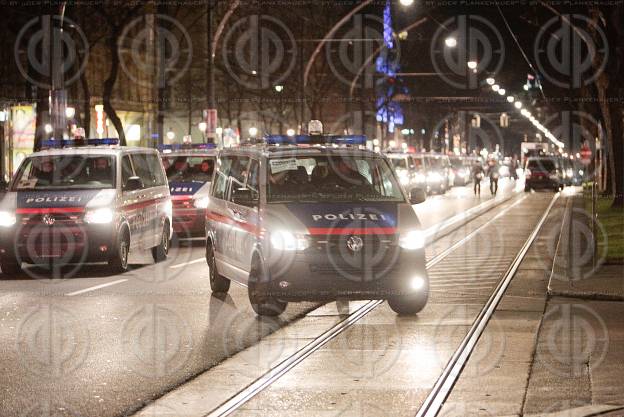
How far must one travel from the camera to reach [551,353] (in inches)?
456

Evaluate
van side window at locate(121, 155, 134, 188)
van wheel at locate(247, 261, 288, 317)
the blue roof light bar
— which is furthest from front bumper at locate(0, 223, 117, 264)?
van wheel at locate(247, 261, 288, 317)

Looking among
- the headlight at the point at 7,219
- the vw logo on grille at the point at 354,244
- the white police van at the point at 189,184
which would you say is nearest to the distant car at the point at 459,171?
the white police van at the point at 189,184

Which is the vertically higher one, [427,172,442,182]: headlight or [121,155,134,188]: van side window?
[121,155,134,188]: van side window

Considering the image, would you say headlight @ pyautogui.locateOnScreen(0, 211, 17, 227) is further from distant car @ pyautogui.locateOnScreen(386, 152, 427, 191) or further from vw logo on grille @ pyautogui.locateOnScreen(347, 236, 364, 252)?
distant car @ pyautogui.locateOnScreen(386, 152, 427, 191)

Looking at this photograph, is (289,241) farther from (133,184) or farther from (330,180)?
(133,184)

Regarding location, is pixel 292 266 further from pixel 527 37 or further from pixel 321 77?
pixel 321 77

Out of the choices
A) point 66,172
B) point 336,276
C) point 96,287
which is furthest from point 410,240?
point 66,172

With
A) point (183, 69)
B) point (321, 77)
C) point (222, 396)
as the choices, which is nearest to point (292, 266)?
point (222, 396)

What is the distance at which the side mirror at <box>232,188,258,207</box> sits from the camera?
1445 cm

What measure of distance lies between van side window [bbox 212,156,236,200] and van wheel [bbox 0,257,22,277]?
387cm

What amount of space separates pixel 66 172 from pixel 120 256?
156cm

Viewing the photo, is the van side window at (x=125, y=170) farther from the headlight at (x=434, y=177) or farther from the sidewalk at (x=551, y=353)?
the headlight at (x=434, y=177)

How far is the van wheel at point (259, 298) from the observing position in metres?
13.9

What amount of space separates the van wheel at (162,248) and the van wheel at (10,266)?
2.78 meters
